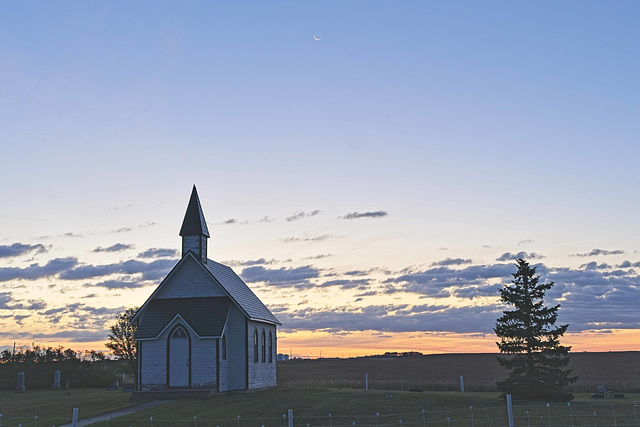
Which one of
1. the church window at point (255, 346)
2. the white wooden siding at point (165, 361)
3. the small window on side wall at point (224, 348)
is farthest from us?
the church window at point (255, 346)

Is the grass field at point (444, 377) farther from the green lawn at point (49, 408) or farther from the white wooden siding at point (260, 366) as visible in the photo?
the green lawn at point (49, 408)

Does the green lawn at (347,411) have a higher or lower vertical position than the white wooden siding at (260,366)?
lower

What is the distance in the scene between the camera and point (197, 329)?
4009 cm

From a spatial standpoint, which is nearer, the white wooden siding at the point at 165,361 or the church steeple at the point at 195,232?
the white wooden siding at the point at 165,361

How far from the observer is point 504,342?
34656 millimetres

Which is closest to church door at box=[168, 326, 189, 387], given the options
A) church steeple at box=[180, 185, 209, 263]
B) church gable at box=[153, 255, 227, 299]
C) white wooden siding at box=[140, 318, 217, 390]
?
white wooden siding at box=[140, 318, 217, 390]

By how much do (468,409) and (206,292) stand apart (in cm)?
1893

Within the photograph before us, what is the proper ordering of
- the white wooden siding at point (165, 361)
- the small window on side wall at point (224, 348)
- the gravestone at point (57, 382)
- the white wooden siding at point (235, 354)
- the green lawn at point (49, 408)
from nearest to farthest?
the green lawn at point (49, 408), the white wooden siding at point (165, 361), the small window on side wall at point (224, 348), the white wooden siding at point (235, 354), the gravestone at point (57, 382)

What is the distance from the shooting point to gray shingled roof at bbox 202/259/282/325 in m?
42.4

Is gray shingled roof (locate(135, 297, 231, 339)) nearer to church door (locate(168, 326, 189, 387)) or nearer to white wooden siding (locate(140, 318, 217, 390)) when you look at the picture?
white wooden siding (locate(140, 318, 217, 390))

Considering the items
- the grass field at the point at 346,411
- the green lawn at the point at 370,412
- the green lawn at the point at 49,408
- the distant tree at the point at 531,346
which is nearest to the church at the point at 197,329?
the grass field at the point at 346,411

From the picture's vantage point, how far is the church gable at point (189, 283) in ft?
138

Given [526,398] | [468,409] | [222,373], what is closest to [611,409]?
[526,398]

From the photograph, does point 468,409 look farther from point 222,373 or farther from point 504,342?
point 222,373
